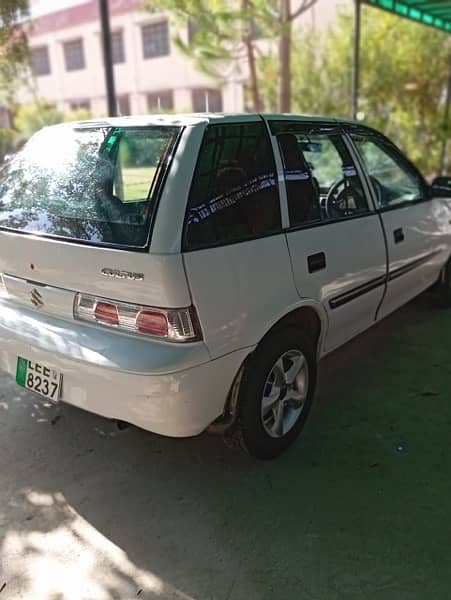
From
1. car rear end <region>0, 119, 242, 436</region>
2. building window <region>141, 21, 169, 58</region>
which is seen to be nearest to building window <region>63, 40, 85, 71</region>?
building window <region>141, 21, 169, 58</region>

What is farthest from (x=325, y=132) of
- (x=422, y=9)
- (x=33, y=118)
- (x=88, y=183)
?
(x=33, y=118)

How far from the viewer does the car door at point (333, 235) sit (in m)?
2.77

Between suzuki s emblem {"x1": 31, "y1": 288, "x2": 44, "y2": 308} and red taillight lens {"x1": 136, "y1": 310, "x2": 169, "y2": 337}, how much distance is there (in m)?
0.58

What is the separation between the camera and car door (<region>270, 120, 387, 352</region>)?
277 centimetres

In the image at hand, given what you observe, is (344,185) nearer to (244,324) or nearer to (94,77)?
(244,324)

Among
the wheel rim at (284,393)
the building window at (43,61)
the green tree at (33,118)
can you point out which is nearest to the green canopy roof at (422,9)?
the wheel rim at (284,393)

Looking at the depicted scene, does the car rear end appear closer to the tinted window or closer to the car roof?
the car roof

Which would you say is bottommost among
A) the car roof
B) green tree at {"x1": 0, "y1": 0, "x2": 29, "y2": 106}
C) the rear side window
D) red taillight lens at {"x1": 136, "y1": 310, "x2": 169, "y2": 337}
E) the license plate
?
the license plate

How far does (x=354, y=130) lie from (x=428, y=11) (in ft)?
20.2

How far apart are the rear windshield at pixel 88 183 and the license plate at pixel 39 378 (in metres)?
0.61

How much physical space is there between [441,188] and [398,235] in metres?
0.79

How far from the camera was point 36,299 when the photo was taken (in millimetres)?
2553

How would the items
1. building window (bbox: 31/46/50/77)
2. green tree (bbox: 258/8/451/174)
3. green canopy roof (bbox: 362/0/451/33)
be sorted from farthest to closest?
1. building window (bbox: 31/46/50/77)
2. green tree (bbox: 258/8/451/174)
3. green canopy roof (bbox: 362/0/451/33)

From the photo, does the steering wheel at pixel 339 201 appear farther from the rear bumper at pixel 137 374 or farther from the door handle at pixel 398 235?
the rear bumper at pixel 137 374
